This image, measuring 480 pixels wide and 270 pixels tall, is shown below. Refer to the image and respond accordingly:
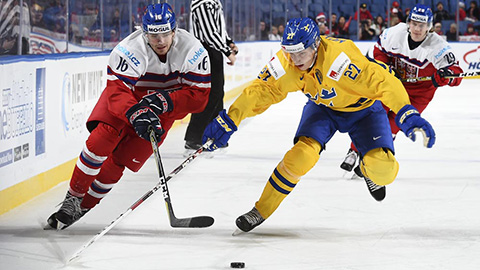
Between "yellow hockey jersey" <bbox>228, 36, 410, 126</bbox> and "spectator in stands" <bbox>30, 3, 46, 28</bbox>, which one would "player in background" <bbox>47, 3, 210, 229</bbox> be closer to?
"yellow hockey jersey" <bbox>228, 36, 410, 126</bbox>

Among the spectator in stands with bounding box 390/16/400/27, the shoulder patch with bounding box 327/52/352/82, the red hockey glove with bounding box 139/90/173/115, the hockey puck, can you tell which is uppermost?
the shoulder patch with bounding box 327/52/352/82

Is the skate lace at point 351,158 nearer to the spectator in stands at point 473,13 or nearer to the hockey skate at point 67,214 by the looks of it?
the hockey skate at point 67,214

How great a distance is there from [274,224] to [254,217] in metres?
0.27

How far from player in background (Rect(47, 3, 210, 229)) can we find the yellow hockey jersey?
0.30m

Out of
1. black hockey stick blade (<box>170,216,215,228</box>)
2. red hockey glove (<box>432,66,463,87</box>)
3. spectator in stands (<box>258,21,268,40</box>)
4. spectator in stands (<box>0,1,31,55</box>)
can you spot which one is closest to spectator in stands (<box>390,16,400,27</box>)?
spectator in stands (<box>258,21,268,40</box>)

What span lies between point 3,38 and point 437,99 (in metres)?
7.93

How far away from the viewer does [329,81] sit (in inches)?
131

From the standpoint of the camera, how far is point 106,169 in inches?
139

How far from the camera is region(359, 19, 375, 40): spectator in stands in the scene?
14.5 meters

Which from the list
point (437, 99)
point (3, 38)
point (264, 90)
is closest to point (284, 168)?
point (264, 90)

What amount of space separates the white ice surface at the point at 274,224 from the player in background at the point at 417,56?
0.51 meters

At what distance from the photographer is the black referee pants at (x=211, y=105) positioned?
598cm

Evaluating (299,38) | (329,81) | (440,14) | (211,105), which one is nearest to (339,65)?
(329,81)

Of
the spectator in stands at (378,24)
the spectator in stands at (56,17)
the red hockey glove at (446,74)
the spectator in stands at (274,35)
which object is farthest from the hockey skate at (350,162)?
the spectator in stands at (378,24)
